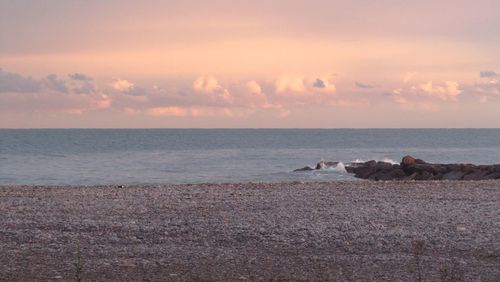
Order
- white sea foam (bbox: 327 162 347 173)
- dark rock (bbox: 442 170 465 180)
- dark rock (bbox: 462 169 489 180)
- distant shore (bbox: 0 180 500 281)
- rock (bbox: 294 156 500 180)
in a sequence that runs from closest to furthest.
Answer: distant shore (bbox: 0 180 500 281), dark rock (bbox: 462 169 489 180), rock (bbox: 294 156 500 180), dark rock (bbox: 442 170 465 180), white sea foam (bbox: 327 162 347 173)

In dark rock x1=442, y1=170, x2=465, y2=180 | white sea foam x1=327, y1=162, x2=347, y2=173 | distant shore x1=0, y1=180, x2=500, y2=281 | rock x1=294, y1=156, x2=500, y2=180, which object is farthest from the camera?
white sea foam x1=327, y1=162, x2=347, y2=173

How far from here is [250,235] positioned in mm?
13578

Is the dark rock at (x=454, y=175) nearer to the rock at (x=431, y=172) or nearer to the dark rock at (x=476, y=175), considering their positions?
the rock at (x=431, y=172)

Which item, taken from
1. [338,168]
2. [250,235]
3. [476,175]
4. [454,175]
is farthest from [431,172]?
[250,235]

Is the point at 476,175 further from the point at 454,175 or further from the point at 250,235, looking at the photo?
the point at 250,235

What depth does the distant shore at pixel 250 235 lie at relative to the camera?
428 inches

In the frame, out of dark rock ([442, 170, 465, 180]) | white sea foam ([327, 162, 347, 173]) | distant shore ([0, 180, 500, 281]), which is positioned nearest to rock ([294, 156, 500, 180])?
dark rock ([442, 170, 465, 180])

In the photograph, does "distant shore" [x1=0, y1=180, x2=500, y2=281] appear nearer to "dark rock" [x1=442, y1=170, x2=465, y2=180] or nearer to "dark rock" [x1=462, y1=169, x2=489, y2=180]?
"dark rock" [x1=462, y1=169, x2=489, y2=180]

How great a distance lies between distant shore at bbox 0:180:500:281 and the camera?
1086cm

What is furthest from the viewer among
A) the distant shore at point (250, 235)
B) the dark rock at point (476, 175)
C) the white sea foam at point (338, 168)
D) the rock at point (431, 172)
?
the white sea foam at point (338, 168)

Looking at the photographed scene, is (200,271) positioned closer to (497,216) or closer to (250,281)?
(250,281)

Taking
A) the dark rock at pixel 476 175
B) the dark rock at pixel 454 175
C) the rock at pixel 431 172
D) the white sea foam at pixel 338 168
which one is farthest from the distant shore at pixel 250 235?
the white sea foam at pixel 338 168

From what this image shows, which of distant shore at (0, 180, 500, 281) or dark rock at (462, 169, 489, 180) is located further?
dark rock at (462, 169, 489, 180)

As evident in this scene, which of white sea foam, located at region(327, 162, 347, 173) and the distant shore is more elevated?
the distant shore
